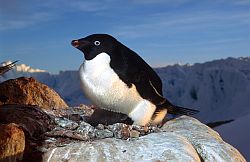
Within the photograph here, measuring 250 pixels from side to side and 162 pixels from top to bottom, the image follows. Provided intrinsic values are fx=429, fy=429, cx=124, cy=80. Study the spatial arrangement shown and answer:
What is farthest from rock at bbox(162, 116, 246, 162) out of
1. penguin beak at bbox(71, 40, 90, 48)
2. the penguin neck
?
penguin beak at bbox(71, 40, 90, 48)

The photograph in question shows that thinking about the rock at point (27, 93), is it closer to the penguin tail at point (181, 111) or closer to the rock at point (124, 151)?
the penguin tail at point (181, 111)

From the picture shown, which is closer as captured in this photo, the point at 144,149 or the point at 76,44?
the point at 144,149

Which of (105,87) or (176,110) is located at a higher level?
(105,87)

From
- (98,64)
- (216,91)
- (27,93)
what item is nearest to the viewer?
(98,64)

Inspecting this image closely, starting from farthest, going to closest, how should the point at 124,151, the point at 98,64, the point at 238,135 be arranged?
the point at 238,135 < the point at 98,64 < the point at 124,151

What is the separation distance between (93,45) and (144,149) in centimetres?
81

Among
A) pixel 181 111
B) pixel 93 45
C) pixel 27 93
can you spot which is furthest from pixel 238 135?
pixel 93 45

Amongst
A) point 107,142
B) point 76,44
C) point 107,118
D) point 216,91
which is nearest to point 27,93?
point 107,118

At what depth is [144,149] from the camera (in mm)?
2273

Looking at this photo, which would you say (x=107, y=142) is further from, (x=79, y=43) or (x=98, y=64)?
(x=79, y=43)

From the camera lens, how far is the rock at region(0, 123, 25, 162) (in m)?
2.10

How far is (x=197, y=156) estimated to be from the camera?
Result: 238 cm

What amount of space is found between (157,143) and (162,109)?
79cm

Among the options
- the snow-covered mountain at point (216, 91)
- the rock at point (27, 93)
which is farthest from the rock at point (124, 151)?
the snow-covered mountain at point (216, 91)
